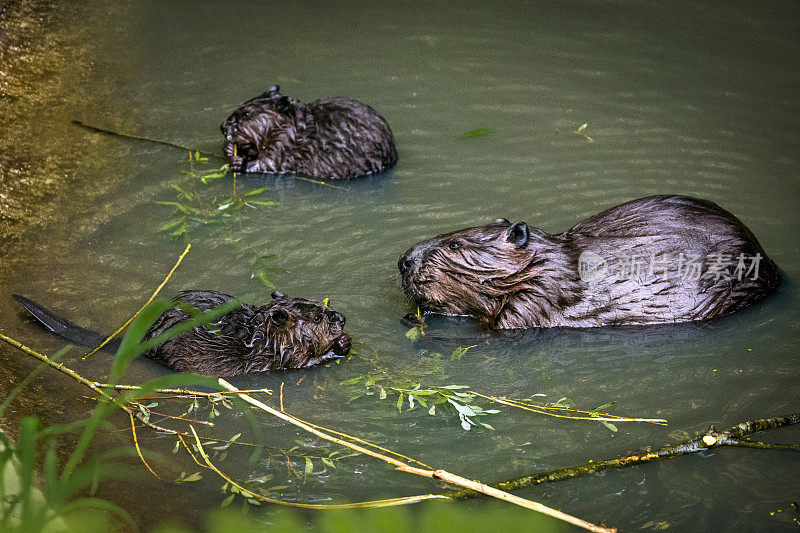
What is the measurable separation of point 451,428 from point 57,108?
16.7 feet

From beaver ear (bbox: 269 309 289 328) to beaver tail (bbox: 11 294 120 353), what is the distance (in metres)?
0.86

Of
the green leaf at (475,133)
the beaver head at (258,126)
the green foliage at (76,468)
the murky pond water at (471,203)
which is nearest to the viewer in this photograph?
the green foliage at (76,468)

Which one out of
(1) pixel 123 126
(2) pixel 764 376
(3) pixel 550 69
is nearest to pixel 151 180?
(1) pixel 123 126

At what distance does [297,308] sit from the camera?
418 cm

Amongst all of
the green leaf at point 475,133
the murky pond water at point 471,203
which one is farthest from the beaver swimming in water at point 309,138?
the green leaf at point 475,133

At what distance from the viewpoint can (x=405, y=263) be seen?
457 centimetres

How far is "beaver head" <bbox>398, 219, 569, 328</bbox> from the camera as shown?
174 inches

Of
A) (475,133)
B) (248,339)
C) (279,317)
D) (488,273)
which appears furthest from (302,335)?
(475,133)

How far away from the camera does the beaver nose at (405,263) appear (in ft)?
15.0

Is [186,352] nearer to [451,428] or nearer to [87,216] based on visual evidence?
[451,428]

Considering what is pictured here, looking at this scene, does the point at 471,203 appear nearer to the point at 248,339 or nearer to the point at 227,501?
the point at 248,339

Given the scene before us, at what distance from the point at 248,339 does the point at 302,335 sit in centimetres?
29

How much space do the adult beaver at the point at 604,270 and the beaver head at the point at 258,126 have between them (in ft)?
7.01

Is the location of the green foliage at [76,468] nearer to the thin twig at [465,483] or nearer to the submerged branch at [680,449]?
the thin twig at [465,483]
